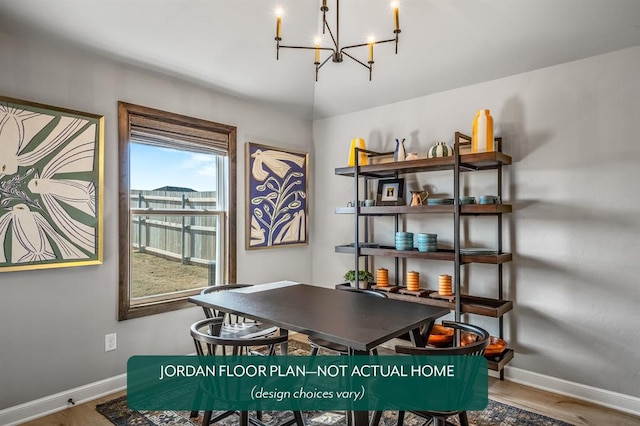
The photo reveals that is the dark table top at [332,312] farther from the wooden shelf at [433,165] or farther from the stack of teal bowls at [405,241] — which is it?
the wooden shelf at [433,165]

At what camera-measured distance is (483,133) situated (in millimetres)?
2963

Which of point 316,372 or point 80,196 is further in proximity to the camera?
point 316,372

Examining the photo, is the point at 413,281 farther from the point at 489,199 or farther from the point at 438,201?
the point at 489,199

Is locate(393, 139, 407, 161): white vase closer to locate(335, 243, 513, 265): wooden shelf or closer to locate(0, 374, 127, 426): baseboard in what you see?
locate(335, 243, 513, 265): wooden shelf

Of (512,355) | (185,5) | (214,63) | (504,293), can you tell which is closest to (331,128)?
(214,63)

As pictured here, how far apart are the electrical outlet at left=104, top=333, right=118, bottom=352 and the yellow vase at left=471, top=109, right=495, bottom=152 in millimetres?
3098

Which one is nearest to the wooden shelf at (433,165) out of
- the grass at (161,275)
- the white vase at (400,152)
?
the white vase at (400,152)

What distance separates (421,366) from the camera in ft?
5.57

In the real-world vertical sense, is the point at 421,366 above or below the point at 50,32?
below

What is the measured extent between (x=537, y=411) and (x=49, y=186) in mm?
3593

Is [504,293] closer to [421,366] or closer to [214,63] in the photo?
[421,366]

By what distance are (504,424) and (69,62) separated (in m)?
3.77

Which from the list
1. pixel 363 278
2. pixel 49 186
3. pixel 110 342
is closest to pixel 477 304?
pixel 363 278

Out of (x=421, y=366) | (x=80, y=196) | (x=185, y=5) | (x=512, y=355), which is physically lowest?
(x=512, y=355)
